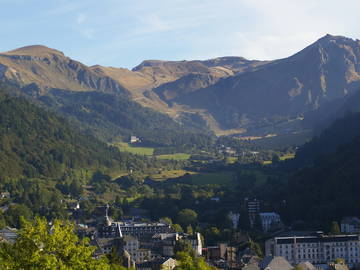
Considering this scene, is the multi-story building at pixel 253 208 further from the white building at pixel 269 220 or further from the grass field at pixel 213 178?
the grass field at pixel 213 178

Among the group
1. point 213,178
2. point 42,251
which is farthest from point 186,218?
point 42,251

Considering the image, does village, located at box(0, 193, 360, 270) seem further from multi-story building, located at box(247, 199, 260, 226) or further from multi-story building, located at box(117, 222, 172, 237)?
multi-story building, located at box(247, 199, 260, 226)

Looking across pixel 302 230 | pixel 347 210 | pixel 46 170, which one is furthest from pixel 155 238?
pixel 46 170

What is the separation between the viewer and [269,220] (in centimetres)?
11800

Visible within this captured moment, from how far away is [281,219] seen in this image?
118 meters

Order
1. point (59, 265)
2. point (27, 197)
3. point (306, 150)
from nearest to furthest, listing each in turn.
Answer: point (59, 265)
point (27, 197)
point (306, 150)

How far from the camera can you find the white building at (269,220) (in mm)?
114738

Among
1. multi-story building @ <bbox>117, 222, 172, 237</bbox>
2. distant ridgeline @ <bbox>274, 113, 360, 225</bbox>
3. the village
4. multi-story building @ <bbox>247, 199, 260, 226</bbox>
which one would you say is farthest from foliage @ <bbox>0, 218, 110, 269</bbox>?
multi-story building @ <bbox>247, 199, 260, 226</bbox>

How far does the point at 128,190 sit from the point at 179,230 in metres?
58.2

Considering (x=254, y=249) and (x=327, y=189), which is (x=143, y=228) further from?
(x=327, y=189)

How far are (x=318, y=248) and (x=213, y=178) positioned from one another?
3439 inches

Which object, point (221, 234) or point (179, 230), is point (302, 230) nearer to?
point (221, 234)

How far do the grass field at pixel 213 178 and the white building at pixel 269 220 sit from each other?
1897 inches

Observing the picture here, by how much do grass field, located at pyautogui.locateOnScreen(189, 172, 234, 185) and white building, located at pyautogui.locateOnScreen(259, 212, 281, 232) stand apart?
158 feet
